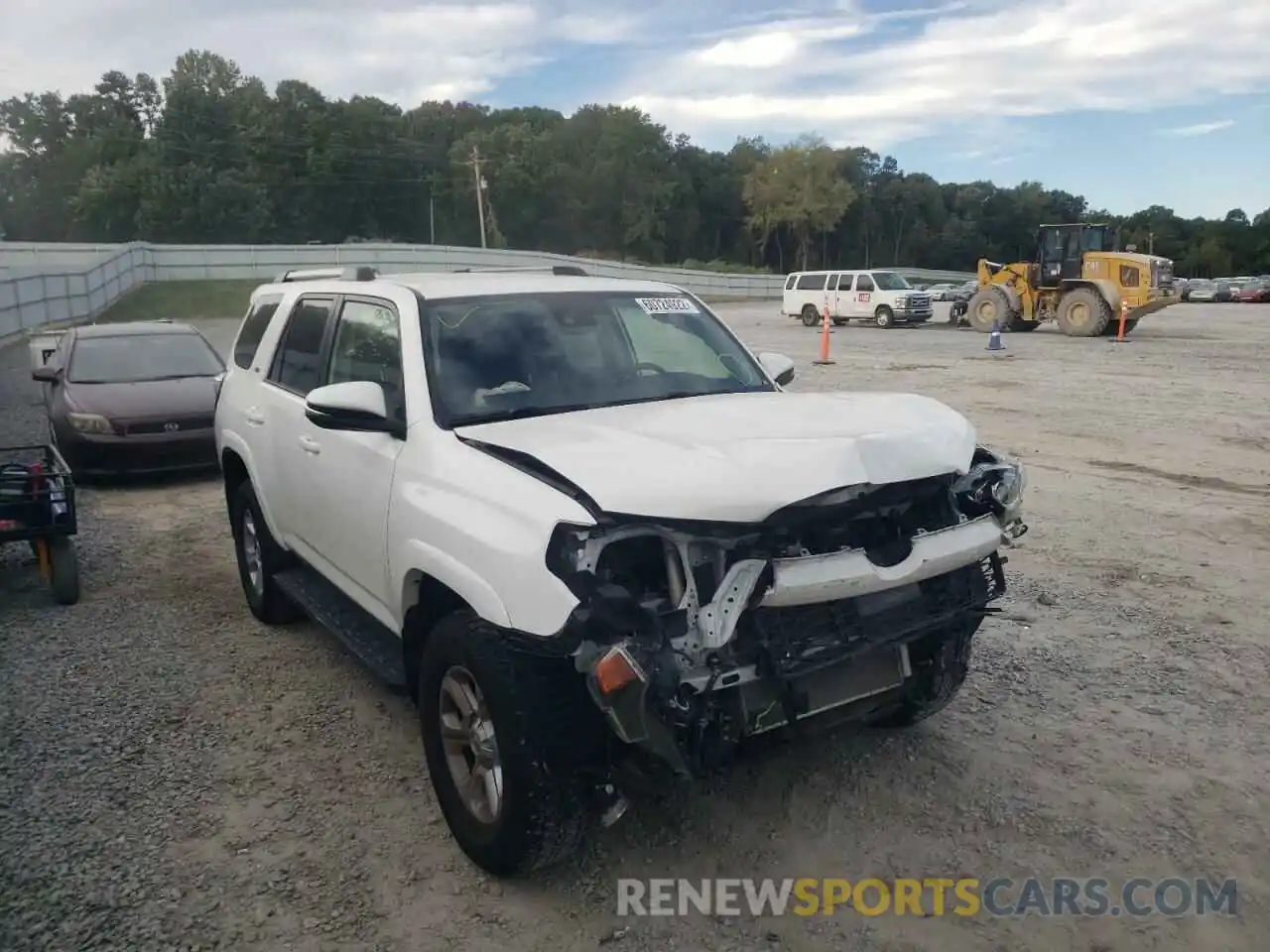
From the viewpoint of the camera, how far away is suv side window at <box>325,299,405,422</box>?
160 inches

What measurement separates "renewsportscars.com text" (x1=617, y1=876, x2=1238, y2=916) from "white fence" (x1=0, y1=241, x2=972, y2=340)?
2442cm

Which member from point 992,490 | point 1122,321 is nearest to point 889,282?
point 1122,321

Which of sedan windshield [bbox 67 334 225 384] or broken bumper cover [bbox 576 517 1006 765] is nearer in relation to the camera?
broken bumper cover [bbox 576 517 1006 765]

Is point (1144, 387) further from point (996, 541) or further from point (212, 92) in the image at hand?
point (212, 92)

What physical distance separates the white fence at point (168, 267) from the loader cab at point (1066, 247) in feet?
49.8

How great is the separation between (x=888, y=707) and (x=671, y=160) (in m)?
108

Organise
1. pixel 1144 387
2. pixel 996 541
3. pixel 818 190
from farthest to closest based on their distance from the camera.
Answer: pixel 818 190 → pixel 1144 387 → pixel 996 541

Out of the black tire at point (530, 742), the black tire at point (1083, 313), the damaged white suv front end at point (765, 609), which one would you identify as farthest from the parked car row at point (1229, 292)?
the black tire at point (530, 742)

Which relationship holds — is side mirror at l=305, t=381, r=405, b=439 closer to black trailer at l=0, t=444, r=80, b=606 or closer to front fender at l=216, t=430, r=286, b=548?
front fender at l=216, t=430, r=286, b=548

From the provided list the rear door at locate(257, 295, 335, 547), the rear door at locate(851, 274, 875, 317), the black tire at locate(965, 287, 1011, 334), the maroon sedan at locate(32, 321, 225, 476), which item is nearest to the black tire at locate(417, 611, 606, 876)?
the rear door at locate(257, 295, 335, 547)

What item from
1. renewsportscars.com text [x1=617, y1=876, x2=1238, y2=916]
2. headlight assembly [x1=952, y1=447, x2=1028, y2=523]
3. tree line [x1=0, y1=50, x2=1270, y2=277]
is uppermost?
tree line [x1=0, y1=50, x2=1270, y2=277]

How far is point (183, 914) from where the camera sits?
3195mm

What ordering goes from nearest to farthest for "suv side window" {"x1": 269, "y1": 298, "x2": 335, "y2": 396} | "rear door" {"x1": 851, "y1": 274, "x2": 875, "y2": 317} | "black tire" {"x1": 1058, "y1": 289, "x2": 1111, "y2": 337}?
"suv side window" {"x1": 269, "y1": 298, "x2": 335, "y2": 396} < "black tire" {"x1": 1058, "y1": 289, "x2": 1111, "y2": 337} < "rear door" {"x1": 851, "y1": 274, "x2": 875, "y2": 317}

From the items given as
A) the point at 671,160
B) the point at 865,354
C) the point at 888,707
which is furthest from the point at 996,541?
the point at 671,160
